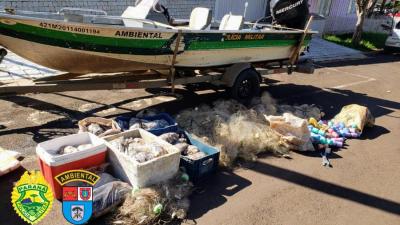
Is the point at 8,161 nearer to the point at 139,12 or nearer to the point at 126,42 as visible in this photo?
the point at 126,42

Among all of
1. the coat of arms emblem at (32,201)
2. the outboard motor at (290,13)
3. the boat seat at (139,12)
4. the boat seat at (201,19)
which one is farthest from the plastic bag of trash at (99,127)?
the outboard motor at (290,13)

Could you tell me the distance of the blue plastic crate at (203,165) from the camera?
4.45 metres

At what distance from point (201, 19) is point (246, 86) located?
1.58 m

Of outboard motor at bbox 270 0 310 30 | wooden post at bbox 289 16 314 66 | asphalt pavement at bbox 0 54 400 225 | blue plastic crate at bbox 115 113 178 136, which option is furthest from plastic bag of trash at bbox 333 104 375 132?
blue plastic crate at bbox 115 113 178 136

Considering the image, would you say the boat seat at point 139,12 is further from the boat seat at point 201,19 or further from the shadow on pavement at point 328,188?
the shadow on pavement at point 328,188

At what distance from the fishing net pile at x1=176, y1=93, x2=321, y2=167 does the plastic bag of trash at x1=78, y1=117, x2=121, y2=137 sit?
46.0 inches

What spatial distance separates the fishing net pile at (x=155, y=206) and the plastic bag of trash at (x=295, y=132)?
222 cm

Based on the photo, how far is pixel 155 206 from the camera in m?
3.79

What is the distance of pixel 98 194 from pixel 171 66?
3086 mm

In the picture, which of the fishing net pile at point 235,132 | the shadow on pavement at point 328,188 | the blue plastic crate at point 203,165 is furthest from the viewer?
the fishing net pile at point 235,132

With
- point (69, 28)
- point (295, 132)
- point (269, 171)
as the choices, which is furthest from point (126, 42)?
point (295, 132)

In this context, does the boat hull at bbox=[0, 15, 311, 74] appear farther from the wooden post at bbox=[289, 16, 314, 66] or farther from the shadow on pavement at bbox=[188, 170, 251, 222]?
the shadow on pavement at bbox=[188, 170, 251, 222]

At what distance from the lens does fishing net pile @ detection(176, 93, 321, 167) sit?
5297 millimetres

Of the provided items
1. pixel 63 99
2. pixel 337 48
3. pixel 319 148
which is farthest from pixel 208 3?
pixel 319 148
